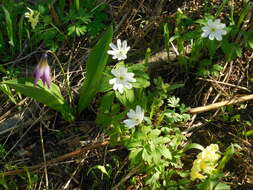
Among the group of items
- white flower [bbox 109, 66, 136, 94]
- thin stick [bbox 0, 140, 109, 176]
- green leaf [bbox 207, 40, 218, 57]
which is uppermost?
green leaf [bbox 207, 40, 218, 57]

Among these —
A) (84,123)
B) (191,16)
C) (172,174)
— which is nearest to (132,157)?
(172,174)

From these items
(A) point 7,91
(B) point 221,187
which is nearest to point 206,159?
(B) point 221,187

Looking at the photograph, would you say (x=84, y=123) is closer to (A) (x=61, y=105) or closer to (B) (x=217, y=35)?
(A) (x=61, y=105)

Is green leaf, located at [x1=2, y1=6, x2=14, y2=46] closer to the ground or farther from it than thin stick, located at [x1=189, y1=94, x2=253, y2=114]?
farther from it

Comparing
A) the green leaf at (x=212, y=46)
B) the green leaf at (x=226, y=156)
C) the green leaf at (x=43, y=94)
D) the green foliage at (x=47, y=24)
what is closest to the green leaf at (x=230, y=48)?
the green leaf at (x=212, y=46)

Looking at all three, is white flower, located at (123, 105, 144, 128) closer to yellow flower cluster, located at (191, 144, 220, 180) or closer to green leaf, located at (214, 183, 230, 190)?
yellow flower cluster, located at (191, 144, 220, 180)

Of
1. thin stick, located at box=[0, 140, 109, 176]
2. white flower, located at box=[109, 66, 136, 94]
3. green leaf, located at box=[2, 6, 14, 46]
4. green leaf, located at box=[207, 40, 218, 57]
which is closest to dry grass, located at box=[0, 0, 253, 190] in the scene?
thin stick, located at box=[0, 140, 109, 176]

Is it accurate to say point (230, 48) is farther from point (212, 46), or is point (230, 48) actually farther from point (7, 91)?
point (7, 91)
